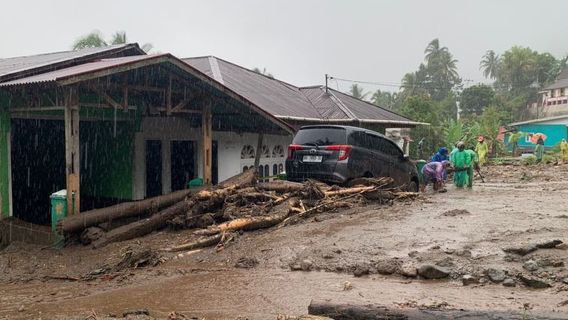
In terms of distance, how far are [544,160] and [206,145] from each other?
2301 centimetres

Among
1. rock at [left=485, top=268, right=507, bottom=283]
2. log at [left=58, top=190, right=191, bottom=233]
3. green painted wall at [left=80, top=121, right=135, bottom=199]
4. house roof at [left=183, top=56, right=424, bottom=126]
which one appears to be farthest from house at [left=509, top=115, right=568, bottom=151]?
rock at [left=485, top=268, right=507, bottom=283]

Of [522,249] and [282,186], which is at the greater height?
[282,186]

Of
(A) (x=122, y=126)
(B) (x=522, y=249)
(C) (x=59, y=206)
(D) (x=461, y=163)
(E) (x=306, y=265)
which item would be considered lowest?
(E) (x=306, y=265)

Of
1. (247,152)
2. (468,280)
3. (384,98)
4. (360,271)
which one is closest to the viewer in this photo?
(468,280)

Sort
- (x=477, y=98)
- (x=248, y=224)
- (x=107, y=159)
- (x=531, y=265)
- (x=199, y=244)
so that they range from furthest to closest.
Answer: (x=477, y=98), (x=107, y=159), (x=248, y=224), (x=199, y=244), (x=531, y=265)

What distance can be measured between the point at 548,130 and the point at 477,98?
17623 mm

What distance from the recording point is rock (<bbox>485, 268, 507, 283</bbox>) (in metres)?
5.26

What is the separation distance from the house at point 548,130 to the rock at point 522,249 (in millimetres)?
37030

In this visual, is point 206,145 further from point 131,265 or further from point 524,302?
point 524,302

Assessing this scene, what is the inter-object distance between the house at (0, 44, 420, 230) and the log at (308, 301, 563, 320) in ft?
19.1

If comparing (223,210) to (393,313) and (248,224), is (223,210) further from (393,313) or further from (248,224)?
(393,313)

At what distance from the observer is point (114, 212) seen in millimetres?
8945

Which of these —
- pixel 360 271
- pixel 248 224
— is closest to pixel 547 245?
pixel 360 271

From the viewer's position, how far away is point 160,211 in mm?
9617
